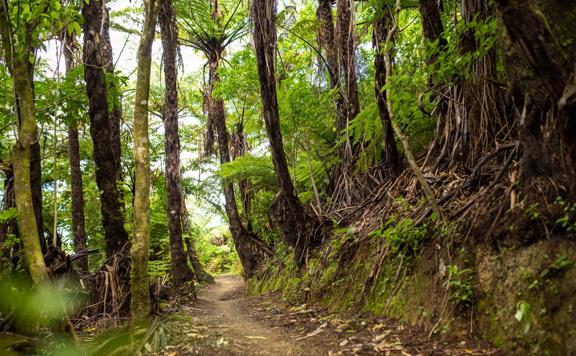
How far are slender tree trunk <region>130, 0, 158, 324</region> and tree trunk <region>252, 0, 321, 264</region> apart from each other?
2176 mm

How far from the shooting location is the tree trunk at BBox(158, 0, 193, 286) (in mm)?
8312

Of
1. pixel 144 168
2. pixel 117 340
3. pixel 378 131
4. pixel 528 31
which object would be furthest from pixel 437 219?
pixel 117 340

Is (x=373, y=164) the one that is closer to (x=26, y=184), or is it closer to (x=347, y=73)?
(x=347, y=73)

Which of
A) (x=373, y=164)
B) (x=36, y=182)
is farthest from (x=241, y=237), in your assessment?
(x=36, y=182)

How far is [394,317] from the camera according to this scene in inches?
140

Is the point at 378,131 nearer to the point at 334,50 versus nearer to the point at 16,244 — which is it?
the point at 334,50

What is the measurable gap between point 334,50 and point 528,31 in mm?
5780

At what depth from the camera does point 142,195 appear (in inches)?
148

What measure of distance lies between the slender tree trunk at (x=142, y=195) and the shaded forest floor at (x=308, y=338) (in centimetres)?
45

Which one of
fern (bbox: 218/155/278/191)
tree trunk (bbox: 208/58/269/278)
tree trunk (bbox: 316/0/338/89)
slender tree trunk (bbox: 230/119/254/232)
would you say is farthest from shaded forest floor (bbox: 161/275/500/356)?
slender tree trunk (bbox: 230/119/254/232)

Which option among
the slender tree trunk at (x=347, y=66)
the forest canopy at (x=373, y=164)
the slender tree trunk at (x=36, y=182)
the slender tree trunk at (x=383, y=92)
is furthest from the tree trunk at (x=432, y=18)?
the slender tree trunk at (x=36, y=182)

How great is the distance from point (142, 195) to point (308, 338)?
1991 millimetres

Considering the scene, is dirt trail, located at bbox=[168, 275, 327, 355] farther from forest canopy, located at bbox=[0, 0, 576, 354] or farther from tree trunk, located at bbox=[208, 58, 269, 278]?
tree trunk, located at bbox=[208, 58, 269, 278]

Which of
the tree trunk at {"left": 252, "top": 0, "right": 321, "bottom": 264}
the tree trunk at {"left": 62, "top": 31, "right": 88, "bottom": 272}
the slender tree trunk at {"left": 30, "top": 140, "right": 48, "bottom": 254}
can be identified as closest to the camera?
the slender tree trunk at {"left": 30, "top": 140, "right": 48, "bottom": 254}
